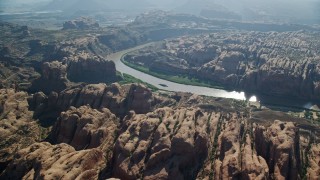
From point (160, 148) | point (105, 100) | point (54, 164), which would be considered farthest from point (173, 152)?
point (105, 100)

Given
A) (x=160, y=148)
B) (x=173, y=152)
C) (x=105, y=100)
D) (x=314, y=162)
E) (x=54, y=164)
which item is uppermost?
(x=54, y=164)

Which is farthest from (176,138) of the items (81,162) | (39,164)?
(39,164)

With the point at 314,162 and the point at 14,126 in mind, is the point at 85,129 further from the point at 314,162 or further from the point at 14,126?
the point at 314,162

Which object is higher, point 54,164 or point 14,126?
point 54,164

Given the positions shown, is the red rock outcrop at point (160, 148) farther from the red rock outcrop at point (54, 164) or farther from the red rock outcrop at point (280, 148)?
the red rock outcrop at point (280, 148)

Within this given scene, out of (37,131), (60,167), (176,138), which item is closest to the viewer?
(60,167)

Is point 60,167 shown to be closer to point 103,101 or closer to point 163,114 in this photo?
point 163,114

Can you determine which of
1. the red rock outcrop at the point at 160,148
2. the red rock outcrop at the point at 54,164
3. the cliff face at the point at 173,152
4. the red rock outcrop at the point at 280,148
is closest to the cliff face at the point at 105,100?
the cliff face at the point at 173,152

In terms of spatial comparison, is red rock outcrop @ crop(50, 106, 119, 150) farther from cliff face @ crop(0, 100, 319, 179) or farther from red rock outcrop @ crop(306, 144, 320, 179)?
red rock outcrop @ crop(306, 144, 320, 179)
